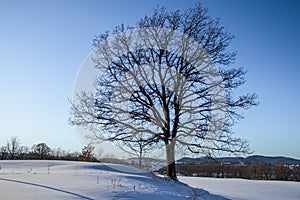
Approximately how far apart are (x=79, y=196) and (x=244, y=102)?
9621 millimetres

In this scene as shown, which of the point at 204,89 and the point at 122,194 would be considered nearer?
the point at 122,194

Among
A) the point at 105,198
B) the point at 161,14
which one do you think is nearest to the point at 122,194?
the point at 105,198

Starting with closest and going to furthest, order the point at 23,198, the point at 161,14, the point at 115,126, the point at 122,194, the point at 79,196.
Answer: the point at 23,198, the point at 79,196, the point at 122,194, the point at 115,126, the point at 161,14

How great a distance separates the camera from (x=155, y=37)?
44.6 feet

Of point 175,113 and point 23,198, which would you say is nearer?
point 23,198

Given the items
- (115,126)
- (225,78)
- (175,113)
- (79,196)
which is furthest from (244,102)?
(79,196)

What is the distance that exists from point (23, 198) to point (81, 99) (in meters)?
8.21

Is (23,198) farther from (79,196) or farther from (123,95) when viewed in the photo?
(123,95)

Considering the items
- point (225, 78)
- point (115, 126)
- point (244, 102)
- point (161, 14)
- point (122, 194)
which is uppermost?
point (161, 14)

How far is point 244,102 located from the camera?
1311 centimetres

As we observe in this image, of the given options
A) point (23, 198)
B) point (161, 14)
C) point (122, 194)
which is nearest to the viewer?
point (23, 198)

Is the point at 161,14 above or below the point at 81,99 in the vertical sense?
above

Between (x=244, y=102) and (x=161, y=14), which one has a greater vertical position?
(x=161, y=14)

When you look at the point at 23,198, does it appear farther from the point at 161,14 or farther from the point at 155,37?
the point at 161,14
